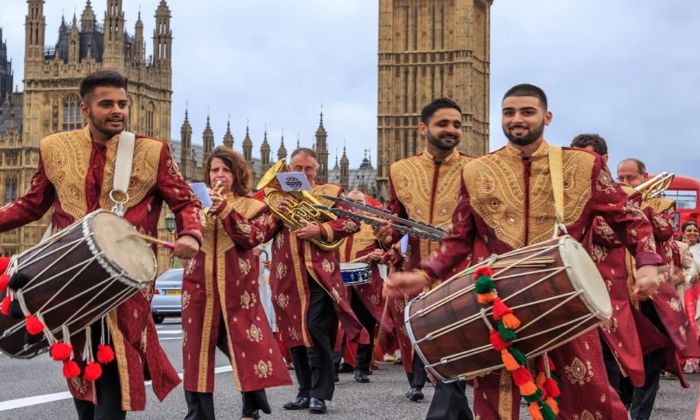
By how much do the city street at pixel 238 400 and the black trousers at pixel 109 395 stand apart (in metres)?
2.95

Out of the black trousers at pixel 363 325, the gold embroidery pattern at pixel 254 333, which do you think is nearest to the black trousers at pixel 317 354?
the gold embroidery pattern at pixel 254 333

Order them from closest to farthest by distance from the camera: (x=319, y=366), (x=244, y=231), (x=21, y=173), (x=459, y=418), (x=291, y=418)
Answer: (x=459, y=418) → (x=244, y=231) → (x=291, y=418) → (x=319, y=366) → (x=21, y=173)

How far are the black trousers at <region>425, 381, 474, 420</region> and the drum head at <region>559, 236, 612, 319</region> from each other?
1.53 metres

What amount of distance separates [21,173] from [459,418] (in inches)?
2333

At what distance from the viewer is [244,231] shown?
279 inches

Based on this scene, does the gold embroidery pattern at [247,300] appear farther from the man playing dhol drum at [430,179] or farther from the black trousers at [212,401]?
the man playing dhol drum at [430,179]

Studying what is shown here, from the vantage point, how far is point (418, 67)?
240 feet

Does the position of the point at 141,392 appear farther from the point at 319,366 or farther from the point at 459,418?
the point at 319,366

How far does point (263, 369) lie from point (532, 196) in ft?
8.04

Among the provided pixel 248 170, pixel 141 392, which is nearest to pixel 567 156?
pixel 141 392

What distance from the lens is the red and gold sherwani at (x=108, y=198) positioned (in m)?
5.29

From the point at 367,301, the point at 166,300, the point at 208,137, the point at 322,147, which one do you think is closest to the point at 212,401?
the point at 367,301

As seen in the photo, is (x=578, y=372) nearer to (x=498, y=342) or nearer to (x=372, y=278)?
(x=498, y=342)

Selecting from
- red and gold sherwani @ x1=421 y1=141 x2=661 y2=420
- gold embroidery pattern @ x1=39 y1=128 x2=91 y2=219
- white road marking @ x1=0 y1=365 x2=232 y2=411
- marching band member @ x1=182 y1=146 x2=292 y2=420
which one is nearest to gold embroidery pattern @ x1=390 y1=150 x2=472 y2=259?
marching band member @ x1=182 y1=146 x2=292 y2=420
